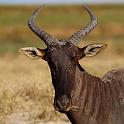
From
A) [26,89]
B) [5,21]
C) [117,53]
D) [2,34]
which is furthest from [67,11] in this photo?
[26,89]

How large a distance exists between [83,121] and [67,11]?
79179mm

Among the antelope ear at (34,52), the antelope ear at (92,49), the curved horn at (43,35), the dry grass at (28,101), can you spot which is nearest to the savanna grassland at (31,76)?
the dry grass at (28,101)

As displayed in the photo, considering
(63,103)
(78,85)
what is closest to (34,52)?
(78,85)

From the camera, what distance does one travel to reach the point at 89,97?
1076 centimetres

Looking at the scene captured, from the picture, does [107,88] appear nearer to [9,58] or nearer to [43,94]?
[43,94]

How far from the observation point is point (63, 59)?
10.2 m

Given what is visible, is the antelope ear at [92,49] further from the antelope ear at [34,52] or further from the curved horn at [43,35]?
the antelope ear at [34,52]

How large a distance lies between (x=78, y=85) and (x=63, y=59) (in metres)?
0.64

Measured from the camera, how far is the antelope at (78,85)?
33.1 ft

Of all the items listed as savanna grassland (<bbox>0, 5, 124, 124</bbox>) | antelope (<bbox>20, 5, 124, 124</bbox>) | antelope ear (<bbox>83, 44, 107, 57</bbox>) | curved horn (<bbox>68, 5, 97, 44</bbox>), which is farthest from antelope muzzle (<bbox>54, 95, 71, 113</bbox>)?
savanna grassland (<bbox>0, 5, 124, 124</bbox>)

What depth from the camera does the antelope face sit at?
984cm

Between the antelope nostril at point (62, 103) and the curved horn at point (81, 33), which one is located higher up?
the curved horn at point (81, 33)

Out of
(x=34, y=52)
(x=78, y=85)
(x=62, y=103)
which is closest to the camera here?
(x=62, y=103)

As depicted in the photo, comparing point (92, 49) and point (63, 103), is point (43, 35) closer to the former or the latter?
point (92, 49)
